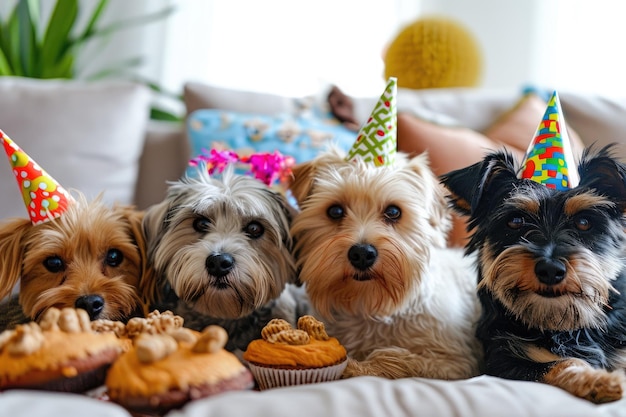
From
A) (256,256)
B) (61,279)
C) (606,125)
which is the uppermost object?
(606,125)

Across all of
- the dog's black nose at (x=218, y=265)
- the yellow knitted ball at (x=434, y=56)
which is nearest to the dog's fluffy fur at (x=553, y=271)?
the dog's black nose at (x=218, y=265)

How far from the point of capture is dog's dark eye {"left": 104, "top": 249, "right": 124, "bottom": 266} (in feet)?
6.28

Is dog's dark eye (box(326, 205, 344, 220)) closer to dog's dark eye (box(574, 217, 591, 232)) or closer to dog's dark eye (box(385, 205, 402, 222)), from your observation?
dog's dark eye (box(385, 205, 402, 222))

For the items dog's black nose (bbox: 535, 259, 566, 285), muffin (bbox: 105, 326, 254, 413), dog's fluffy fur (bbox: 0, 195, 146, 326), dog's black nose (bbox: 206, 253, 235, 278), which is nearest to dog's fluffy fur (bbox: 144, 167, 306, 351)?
dog's black nose (bbox: 206, 253, 235, 278)

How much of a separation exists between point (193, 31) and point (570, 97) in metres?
3.27

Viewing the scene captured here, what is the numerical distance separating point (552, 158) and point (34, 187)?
60.1 inches

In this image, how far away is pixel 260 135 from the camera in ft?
8.89

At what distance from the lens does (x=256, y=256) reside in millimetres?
1854

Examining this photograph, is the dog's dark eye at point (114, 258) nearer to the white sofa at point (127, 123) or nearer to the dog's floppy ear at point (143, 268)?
the dog's floppy ear at point (143, 268)

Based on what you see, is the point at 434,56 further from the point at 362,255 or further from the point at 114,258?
the point at 114,258

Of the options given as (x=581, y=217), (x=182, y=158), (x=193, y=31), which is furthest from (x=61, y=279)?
(x=193, y=31)

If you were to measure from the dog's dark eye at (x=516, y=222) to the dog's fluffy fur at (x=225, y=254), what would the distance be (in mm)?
691

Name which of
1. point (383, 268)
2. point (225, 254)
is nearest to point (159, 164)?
point (225, 254)

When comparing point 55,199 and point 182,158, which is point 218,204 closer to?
point 55,199
